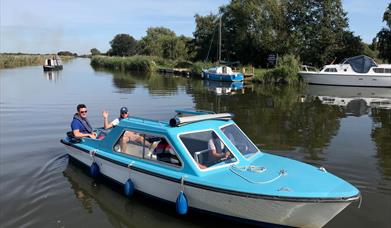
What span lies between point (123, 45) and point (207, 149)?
15570 centimetres

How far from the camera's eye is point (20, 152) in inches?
536

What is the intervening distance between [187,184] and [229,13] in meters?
64.3

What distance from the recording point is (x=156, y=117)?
21375 mm

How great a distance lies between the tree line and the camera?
187 ft

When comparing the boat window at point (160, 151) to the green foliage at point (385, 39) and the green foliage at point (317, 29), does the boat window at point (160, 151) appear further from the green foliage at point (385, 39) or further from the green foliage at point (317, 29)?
the green foliage at point (385, 39)

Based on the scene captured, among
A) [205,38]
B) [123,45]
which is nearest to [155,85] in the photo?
[205,38]

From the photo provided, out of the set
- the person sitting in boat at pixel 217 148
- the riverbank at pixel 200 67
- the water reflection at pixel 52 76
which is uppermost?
the riverbank at pixel 200 67

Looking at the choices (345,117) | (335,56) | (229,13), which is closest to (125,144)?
(345,117)

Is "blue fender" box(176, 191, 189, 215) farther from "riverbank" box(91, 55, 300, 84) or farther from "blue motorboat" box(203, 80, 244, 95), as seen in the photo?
"riverbank" box(91, 55, 300, 84)

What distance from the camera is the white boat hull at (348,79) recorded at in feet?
137

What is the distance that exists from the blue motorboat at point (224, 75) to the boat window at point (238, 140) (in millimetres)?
40217

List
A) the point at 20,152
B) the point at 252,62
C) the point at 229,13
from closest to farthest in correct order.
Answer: the point at 20,152 → the point at 252,62 → the point at 229,13

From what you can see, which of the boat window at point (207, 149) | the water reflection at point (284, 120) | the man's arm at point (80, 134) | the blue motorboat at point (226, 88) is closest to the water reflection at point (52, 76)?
the blue motorboat at point (226, 88)

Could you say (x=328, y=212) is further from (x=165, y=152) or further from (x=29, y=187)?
(x=29, y=187)
